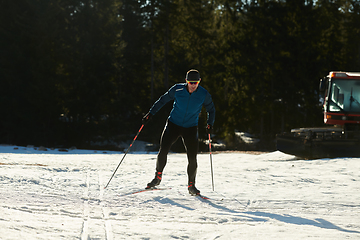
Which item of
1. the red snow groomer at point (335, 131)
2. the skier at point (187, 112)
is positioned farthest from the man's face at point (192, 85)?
the red snow groomer at point (335, 131)

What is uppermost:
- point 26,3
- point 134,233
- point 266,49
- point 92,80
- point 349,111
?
point 26,3

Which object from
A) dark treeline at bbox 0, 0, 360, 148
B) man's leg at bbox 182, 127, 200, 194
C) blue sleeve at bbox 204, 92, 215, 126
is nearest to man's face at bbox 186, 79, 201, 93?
blue sleeve at bbox 204, 92, 215, 126

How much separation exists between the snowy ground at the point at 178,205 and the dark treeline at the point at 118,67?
17.9 meters

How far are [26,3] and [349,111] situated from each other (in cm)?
2477

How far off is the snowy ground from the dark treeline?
17.9 meters

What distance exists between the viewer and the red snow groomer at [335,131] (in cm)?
1195

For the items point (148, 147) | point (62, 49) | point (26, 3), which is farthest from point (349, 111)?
point (26, 3)

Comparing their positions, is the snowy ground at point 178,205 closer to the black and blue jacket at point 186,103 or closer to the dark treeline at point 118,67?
the black and blue jacket at point 186,103

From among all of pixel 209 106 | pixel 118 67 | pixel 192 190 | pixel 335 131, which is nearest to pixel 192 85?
pixel 209 106

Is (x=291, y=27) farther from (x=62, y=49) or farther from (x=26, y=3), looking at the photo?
(x=26, y=3)

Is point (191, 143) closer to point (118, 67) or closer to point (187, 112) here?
point (187, 112)

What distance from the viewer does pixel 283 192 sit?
684cm

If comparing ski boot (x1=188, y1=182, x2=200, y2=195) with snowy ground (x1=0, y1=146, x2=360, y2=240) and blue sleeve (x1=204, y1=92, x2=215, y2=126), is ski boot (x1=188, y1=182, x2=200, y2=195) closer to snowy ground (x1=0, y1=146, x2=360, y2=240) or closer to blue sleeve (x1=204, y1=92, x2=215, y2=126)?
snowy ground (x1=0, y1=146, x2=360, y2=240)

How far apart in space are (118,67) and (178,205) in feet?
93.0
